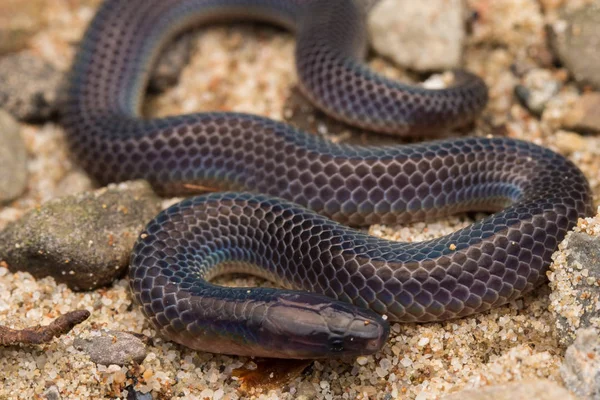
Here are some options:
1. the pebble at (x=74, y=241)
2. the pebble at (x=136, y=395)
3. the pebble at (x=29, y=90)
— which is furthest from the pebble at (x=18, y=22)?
the pebble at (x=136, y=395)

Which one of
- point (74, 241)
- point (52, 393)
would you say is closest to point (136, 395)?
point (52, 393)

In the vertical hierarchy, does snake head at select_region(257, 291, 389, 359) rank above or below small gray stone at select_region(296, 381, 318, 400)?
above

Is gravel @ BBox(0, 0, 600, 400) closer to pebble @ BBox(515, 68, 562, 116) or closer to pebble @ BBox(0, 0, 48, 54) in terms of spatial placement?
pebble @ BBox(515, 68, 562, 116)

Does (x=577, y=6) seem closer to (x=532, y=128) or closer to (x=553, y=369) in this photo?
(x=532, y=128)

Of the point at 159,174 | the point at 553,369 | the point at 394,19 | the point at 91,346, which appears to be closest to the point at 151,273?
the point at 91,346

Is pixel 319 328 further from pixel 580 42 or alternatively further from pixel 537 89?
pixel 580 42

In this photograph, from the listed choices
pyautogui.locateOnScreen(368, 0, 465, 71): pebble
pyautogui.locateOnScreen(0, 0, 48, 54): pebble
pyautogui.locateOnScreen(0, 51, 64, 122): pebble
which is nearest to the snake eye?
pyautogui.locateOnScreen(368, 0, 465, 71): pebble
